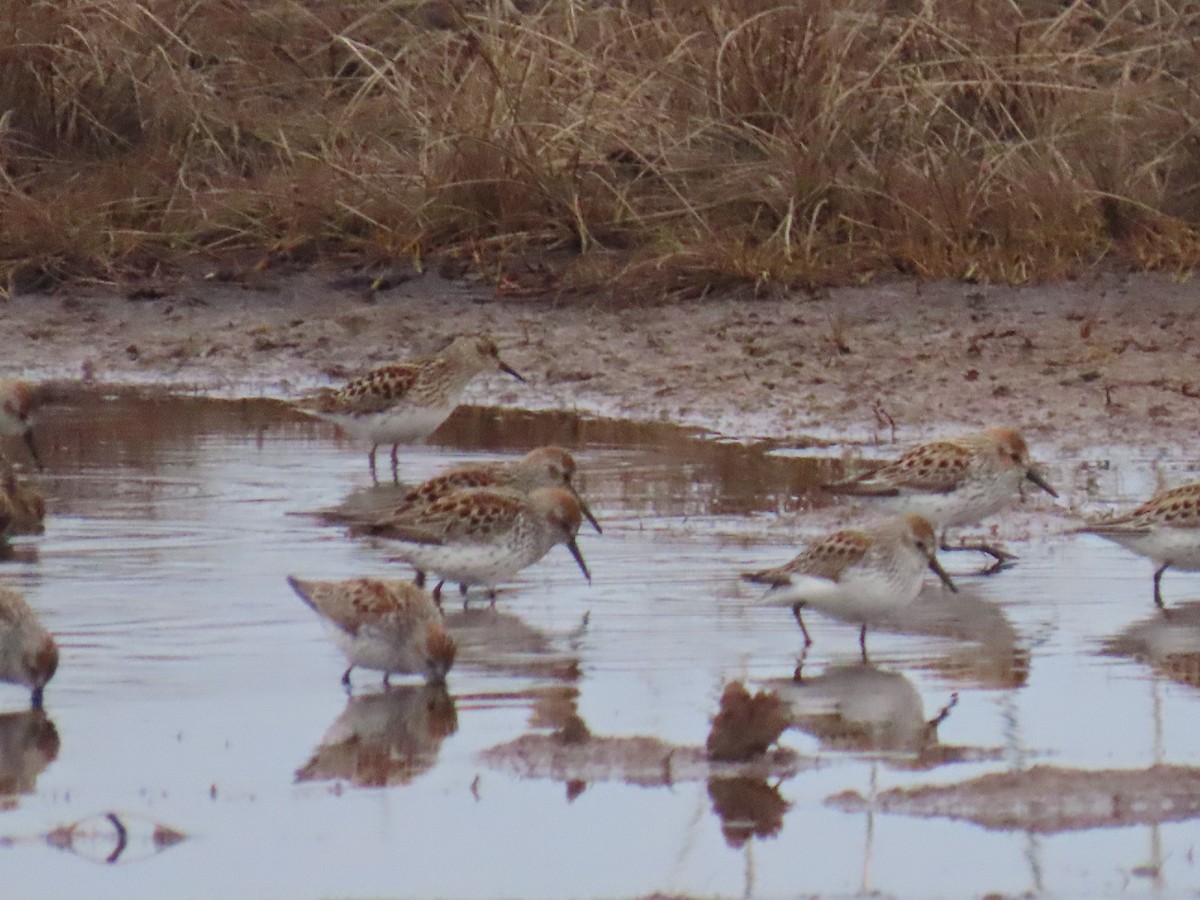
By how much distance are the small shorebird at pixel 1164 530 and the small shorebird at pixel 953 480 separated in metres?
0.92

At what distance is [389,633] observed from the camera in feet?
25.8

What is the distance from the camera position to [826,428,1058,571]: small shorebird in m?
10.4

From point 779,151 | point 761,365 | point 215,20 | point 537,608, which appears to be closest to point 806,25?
point 779,151

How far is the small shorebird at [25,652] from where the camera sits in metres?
7.61

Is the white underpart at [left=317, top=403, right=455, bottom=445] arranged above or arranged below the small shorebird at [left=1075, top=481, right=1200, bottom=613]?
above

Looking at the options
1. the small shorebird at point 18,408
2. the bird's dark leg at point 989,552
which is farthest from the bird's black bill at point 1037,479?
the small shorebird at point 18,408

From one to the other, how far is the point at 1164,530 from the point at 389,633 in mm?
3201

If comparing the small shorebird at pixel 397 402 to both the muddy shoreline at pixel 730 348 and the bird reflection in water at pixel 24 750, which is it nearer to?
the muddy shoreline at pixel 730 348

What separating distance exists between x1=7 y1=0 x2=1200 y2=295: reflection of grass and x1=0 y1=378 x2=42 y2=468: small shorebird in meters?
4.86

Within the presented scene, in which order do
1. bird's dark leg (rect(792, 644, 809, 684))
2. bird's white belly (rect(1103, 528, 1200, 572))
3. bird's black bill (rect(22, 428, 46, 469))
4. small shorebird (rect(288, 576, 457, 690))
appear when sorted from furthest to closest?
bird's black bill (rect(22, 428, 46, 469)) < bird's white belly (rect(1103, 528, 1200, 572)) < bird's dark leg (rect(792, 644, 809, 684)) < small shorebird (rect(288, 576, 457, 690))

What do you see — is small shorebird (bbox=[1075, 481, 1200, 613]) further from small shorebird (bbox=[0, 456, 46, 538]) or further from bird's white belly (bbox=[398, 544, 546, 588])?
small shorebird (bbox=[0, 456, 46, 538])

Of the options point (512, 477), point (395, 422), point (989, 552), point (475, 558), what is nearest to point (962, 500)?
point (989, 552)

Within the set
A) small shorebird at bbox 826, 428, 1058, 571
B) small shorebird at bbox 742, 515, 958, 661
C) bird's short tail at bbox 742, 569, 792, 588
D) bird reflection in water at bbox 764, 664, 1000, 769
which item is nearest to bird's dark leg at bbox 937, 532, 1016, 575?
small shorebird at bbox 826, 428, 1058, 571

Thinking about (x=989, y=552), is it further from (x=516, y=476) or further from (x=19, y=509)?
(x=19, y=509)
